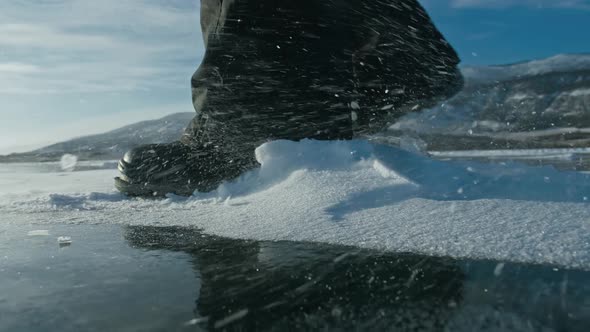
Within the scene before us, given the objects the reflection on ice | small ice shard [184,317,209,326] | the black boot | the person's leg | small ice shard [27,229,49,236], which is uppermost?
the person's leg

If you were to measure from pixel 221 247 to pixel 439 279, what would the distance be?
1567mm

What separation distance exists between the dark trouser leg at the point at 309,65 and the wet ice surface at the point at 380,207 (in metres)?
0.73

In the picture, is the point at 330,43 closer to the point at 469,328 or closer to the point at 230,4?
the point at 230,4

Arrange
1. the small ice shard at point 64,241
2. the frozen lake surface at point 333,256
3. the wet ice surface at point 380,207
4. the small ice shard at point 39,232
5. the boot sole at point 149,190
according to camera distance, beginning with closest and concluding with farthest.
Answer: the frozen lake surface at point 333,256
the wet ice surface at point 380,207
the small ice shard at point 64,241
the small ice shard at point 39,232
the boot sole at point 149,190

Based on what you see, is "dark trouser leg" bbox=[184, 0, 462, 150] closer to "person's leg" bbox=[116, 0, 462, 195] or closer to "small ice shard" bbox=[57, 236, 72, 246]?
"person's leg" bbox=[116, 0, 462, 195]

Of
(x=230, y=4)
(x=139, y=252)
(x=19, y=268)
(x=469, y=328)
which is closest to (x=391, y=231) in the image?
(x=469, y=328)

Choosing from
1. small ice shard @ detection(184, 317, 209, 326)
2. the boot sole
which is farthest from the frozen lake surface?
the boot sole

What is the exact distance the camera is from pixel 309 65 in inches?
235

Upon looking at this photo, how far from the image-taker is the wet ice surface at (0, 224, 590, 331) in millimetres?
1768

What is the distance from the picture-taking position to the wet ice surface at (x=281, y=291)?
177 cm

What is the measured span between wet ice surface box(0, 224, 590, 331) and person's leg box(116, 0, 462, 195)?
3344mm

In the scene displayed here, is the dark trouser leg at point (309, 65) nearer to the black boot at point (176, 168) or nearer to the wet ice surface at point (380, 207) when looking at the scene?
the black boot at point (176, 168)

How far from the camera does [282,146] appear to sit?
576cm

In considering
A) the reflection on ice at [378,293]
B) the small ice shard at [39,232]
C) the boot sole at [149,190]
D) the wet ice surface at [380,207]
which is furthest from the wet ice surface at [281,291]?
the boot sole at [149,190]
